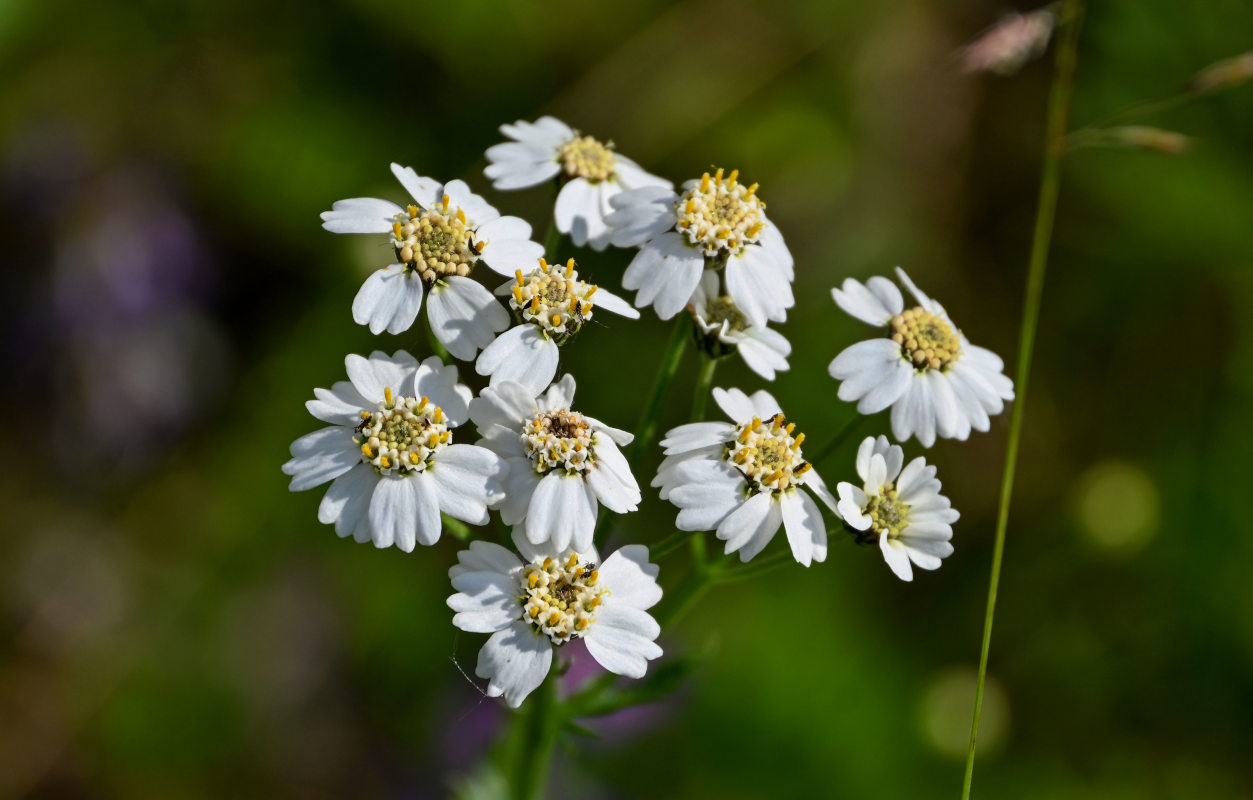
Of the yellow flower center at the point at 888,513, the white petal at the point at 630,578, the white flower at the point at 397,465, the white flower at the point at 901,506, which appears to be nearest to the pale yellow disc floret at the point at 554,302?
the white flower at the point at 397,465

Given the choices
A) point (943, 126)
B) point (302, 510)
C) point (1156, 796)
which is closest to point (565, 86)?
point (943, 126)

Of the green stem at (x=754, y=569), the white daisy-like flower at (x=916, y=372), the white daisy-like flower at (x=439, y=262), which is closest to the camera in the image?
the white daisy-like flower at (x=439, y=262)

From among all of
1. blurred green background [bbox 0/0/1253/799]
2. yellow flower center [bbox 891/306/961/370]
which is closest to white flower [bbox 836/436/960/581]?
yellow flower center [bbox 891/306/961/370]

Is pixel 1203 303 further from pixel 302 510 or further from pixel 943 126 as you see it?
pixel 302 510

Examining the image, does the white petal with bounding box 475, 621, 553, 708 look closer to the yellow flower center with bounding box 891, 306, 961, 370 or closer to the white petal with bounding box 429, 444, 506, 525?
the white petal with bounding box 429, 444, 506, 525

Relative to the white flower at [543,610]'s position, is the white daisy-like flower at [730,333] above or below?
above

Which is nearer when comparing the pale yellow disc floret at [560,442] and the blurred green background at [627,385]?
the pale yellow disc floret at [560,442]

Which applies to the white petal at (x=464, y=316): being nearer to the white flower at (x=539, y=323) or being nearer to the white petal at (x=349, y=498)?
the white flower at (x=539, y=323)
